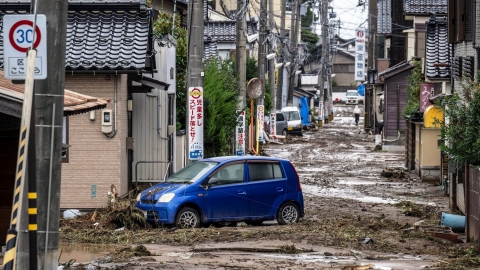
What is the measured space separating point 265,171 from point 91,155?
4134mm

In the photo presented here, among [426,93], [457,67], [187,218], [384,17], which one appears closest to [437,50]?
[426,93]

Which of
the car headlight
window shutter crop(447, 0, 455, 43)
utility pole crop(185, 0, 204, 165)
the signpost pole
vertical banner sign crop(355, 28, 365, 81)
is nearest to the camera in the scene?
the signpost pole

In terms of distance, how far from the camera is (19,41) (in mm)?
8594

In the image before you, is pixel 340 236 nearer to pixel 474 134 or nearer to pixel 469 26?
pixel 474 134

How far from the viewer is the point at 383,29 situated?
5553 centimetres

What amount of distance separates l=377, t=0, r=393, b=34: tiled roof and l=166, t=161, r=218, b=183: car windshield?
1520 inches

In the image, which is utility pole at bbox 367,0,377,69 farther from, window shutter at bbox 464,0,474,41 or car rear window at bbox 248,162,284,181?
car rear window at bbox 248,162,284,181

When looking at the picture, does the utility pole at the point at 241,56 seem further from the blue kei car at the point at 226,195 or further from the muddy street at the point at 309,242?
the blue kei car at the point at 226,195

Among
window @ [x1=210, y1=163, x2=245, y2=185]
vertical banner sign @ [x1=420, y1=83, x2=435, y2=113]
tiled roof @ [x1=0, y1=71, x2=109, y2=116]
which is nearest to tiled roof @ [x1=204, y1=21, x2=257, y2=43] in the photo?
vertical banner sign @ [x1=420, y1=83, x2=435, y2=113]

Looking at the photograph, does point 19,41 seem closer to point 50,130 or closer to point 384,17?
point 50,130

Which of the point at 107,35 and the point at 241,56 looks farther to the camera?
the point at 241,56

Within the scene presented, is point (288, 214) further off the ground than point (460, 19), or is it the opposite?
point (460, 19)

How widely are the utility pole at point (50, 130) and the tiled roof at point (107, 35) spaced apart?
31.5 ft

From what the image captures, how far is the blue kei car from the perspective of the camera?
57.0 ft
